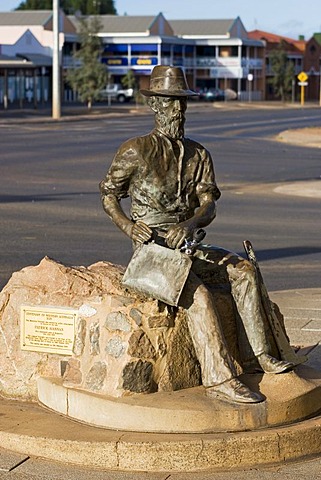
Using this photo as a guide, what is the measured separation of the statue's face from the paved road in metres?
4.85

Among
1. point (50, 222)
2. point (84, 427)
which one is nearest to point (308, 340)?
point (84, 427)

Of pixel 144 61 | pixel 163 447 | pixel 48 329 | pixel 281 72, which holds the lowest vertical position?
pixel 163 447

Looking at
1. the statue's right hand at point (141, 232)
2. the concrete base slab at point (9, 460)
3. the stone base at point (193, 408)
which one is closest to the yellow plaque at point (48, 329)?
the stone base at point (193, 408)

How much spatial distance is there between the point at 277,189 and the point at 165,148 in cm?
1640

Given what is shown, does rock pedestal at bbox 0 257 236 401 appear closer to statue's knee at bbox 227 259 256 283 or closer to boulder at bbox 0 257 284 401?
boulder at bbox 0 257 284 401

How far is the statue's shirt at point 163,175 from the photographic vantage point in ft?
23.6

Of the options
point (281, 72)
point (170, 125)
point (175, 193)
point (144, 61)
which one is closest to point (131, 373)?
point (175, 193)

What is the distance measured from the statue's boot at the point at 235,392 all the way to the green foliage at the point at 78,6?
129680 millimetres

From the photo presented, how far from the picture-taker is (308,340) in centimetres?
905

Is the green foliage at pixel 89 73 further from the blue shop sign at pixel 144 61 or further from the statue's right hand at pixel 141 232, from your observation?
the statue's right hand at pixel 141 232

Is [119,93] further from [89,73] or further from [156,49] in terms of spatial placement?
[89,73]

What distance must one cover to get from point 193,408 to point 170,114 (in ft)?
6.06

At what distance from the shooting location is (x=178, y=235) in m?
6.79

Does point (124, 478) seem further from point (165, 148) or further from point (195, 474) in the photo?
point (165, 148)
